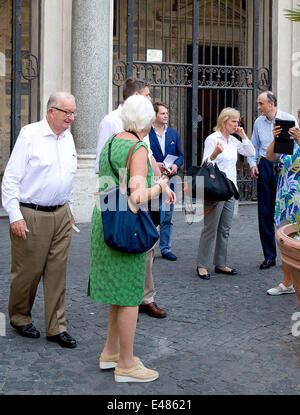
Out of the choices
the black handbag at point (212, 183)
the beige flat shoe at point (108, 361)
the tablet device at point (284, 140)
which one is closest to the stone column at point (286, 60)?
the black handbag at point (212, 183)

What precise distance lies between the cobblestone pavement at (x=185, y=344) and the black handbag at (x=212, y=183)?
79 cm

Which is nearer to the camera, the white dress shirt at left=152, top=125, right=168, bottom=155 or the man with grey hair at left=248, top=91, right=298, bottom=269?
the man with grey hair at left=248, top=91, right=298, bottom=269

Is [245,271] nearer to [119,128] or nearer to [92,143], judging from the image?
[119,128]

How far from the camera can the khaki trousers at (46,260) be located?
178 inches

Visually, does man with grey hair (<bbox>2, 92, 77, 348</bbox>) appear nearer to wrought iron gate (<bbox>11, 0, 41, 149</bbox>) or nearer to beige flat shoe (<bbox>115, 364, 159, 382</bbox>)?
beige flat shoe (<bbox>115, 364, 159, 382</bbox>)

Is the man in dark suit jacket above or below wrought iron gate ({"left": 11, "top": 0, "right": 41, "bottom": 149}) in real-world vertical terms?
below

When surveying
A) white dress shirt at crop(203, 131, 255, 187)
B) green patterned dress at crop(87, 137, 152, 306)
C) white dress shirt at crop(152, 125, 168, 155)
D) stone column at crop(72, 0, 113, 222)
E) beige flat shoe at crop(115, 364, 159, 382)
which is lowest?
beige flat shoe at crop(115, 364, 159, 382)

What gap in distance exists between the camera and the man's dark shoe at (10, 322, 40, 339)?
4656 mm

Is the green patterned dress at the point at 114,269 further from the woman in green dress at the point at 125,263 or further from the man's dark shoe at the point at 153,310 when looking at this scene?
the man's dark shoe at the point at 153,310

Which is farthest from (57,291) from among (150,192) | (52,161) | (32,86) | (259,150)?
(32,86)

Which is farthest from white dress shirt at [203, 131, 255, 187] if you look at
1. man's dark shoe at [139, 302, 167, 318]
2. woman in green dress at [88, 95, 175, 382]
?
woman in green dress at [88, 95, 175, 382]

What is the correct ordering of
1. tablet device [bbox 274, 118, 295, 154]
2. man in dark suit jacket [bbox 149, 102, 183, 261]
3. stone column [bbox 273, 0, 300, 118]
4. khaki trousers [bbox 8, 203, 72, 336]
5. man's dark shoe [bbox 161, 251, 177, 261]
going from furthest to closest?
stone column [bbox 273, 0, 300, 118] → man's dark shoe [bbox 161, 251, 177, 261] → man in dark suit jacket [bbox 149, 102, 183, 261] → tablet device [bbox 274, 118, 295, 154] → khaki trousers [bbox 8, 203, 72, 336]

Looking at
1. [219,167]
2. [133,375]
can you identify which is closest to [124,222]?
[133,375]

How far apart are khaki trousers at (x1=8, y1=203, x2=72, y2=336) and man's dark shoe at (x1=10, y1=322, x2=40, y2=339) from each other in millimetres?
106
